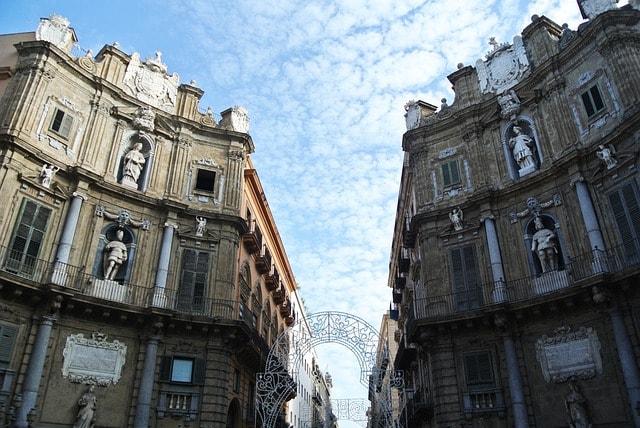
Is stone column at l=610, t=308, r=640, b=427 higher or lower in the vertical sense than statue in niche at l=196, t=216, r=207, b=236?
lower

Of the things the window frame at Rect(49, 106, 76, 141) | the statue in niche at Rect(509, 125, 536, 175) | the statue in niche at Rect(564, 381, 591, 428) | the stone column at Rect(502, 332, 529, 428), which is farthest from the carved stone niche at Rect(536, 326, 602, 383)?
the window frame at Rect(49, 106, 76, 141)

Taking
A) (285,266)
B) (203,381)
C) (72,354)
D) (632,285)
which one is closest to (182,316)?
(203,381)

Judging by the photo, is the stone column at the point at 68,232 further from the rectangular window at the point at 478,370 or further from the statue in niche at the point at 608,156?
the statue in niche at the point at 608,156

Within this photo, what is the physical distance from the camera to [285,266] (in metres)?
41.3

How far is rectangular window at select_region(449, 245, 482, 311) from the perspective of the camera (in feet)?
69.0

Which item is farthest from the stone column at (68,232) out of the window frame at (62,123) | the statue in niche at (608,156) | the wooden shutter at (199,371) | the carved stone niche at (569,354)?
the statue in niche at (608,156)

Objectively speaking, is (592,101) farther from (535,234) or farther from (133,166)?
(133,166)

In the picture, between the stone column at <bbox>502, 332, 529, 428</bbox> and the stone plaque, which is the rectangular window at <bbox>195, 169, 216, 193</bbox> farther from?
the stone column at <bbox>502, 332, 529, 428</bbox>

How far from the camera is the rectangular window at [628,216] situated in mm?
16938

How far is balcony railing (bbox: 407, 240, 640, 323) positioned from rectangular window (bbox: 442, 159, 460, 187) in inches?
213

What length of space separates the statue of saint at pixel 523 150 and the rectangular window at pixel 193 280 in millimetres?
14533

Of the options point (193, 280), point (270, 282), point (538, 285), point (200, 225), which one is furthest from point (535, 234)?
point (270, 282)

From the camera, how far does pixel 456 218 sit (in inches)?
888

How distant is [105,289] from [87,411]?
4.59 m
